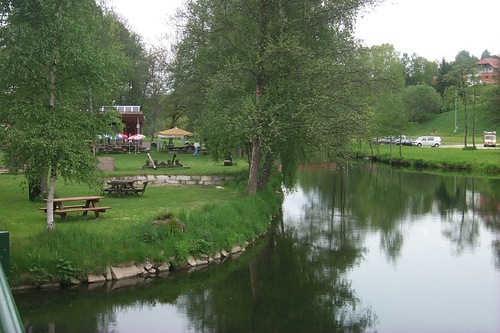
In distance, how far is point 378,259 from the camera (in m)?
16.3

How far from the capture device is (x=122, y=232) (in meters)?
13.7

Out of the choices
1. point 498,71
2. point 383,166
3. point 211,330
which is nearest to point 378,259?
point 211,330

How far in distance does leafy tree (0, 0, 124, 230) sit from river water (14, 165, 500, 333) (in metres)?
3.23

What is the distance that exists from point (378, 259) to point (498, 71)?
40648 mm

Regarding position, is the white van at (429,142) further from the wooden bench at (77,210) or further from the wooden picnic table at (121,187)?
the wooden bench at (77,210)

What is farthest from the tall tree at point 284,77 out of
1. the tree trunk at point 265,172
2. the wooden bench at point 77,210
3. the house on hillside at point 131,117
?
the house on hillside at point 131,117

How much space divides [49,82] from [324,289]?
8.67m

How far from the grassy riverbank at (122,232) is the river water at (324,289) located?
547 mm

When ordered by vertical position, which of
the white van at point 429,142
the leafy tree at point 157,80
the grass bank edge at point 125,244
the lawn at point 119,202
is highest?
the leafy tree at point 157,80

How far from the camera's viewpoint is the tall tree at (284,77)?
18891 millimetres

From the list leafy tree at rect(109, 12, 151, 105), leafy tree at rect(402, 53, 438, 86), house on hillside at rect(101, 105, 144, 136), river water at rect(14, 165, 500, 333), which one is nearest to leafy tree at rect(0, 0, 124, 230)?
river water at rect(14, 165, 500, 333)

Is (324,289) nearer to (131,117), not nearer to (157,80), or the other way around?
(131,117)

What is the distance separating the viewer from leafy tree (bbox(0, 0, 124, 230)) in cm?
1276

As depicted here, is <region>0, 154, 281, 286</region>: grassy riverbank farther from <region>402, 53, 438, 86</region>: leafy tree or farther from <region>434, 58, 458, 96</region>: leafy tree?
<region>402, 53, 438, 86</region>: leafy tree
